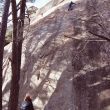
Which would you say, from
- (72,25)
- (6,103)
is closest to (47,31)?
(72,25)

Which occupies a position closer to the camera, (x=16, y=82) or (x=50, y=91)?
(x=16, y=82)

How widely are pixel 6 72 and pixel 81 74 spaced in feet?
17.5

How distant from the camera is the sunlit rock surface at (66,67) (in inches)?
544

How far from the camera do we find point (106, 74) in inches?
563

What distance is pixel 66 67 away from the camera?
15.1 metres

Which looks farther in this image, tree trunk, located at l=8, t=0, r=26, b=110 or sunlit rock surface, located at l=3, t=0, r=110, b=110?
sunlit rock surface, located at l=3, t=0, r=110, b=110

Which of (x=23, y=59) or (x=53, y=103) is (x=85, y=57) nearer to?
(x=53, y=103)

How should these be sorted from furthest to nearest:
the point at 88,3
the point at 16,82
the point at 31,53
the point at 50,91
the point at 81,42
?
the point at 88,3, the point at 31,53, the point at 81,42, the point at 50,91, the point at 16,82

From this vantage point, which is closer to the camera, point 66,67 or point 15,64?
point 15,64

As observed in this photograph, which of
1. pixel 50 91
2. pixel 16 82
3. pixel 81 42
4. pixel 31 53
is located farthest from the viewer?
pixel 31 53

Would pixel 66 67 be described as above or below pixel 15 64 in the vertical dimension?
below

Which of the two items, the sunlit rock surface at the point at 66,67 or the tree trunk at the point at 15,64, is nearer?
the tree trunk at the point at 15,64

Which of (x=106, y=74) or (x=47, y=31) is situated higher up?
(x=47, y=31)

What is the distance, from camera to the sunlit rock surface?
13.8 m
